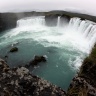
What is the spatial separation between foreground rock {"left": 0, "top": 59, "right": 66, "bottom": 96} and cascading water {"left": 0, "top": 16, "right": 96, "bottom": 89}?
61.5 feet

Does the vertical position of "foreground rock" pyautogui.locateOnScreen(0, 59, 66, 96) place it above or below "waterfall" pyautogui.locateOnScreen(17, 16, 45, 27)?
above

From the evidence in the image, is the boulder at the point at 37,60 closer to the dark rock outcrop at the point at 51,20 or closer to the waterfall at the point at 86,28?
the waterfall at the point at 86,28

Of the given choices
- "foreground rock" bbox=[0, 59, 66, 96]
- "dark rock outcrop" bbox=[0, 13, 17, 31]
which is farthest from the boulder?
"foreground rock" bbox=[0, 59, 66, 96]

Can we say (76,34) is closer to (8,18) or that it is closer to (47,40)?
(47,40)

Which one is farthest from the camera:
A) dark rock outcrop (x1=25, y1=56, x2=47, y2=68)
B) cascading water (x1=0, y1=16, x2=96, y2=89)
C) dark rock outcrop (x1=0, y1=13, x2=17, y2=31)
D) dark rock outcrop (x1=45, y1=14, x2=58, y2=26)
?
dark rock outcrop (x1=0, y1=13, x2=17, y2=31)

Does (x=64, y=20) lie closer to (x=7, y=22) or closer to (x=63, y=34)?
(x=63, y=34)

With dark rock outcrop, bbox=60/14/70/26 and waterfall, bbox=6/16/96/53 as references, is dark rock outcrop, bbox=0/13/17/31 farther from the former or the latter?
dark rock outcrop, bbox=60/14/70/26

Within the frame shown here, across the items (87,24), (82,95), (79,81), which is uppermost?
(82,95)

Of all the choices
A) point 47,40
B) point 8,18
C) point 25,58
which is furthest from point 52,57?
point 8,18

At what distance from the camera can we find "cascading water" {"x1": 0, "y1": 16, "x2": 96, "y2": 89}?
84.9ft

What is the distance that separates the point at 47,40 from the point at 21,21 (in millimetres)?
14211

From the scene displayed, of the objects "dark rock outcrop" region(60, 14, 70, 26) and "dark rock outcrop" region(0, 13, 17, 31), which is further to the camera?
"dark rock outcrop" region(0, 13, 17, 31)

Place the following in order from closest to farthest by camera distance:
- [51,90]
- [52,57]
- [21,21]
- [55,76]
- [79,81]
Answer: [51,90] < [79,81] < [55,76] < [52,57] < [21,21]

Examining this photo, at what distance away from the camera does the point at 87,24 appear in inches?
1432
